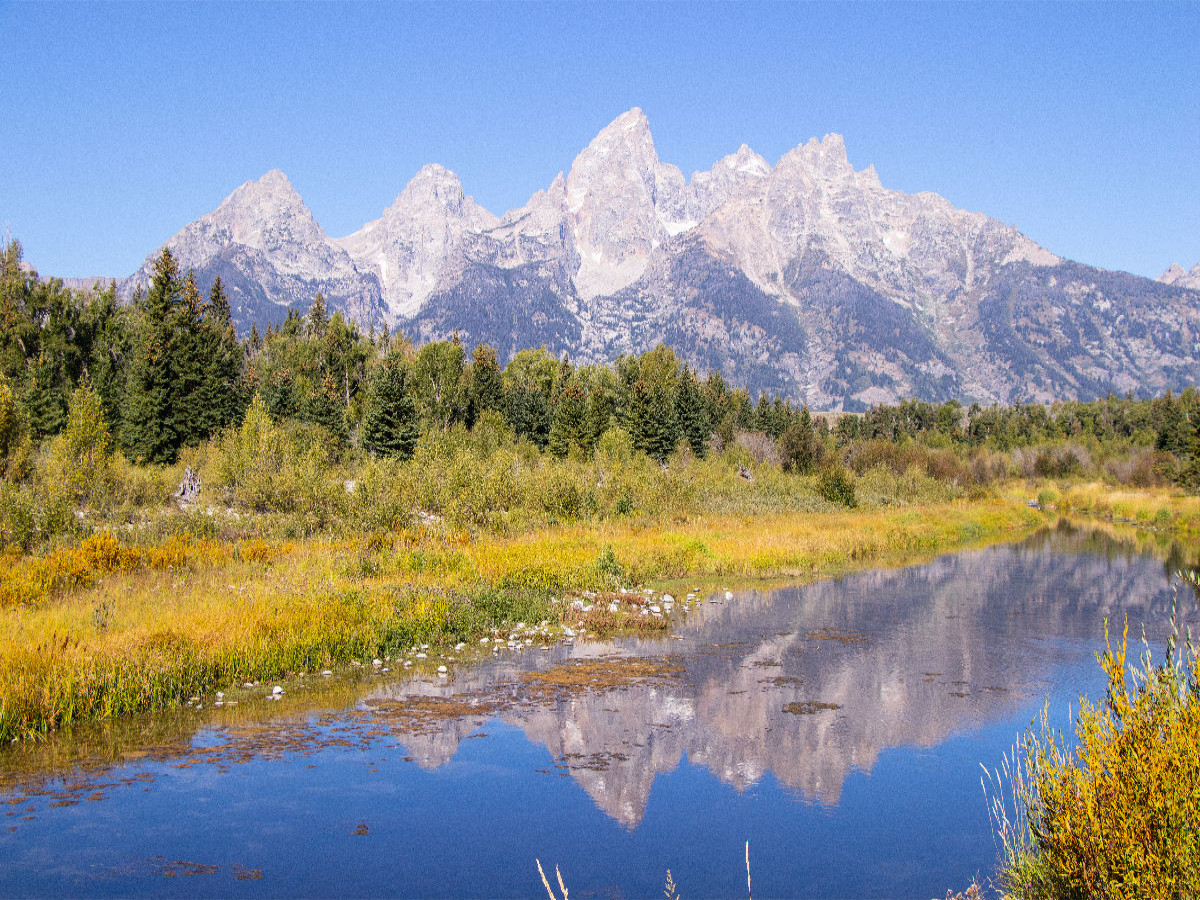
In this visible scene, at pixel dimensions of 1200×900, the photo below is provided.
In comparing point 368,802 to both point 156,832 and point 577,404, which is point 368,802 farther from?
point 577,404

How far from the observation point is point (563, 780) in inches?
498

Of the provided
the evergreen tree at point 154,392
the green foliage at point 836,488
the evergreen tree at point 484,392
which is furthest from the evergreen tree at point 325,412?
the green foliage at point 836,488

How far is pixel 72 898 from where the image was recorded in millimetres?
8922

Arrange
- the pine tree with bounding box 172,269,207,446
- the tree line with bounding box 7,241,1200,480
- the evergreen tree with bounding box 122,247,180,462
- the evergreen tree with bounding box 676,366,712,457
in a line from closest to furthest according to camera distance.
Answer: the evergreen tree with bounding box 122,247,180,462, the pine tree with bounding box 172,269,207,446, the tree line with bounding box 7,241,1200,480, the evergreen tree with bounding box 676,366,712,457

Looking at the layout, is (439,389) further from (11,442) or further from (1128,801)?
(1128,801)

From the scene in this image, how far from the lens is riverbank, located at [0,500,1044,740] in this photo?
14289 millimetres

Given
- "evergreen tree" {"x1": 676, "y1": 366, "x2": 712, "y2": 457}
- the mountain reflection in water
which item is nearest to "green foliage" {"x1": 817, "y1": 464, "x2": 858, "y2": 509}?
the mountain reflection in water

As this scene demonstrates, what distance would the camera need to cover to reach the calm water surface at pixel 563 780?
9.89 meters

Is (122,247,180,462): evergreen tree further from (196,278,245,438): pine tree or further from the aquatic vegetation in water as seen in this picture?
the aquatic vegetation in water

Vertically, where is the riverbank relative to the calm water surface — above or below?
A: above

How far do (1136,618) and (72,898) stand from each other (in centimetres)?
2772

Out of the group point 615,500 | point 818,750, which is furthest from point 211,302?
point 818,750

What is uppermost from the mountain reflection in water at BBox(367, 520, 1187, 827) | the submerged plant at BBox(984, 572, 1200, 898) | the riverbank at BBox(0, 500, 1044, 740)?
the submerged plant at BBox(984, 572, 1200, 898)

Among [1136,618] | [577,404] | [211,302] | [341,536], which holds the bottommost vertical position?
[1136,618]
